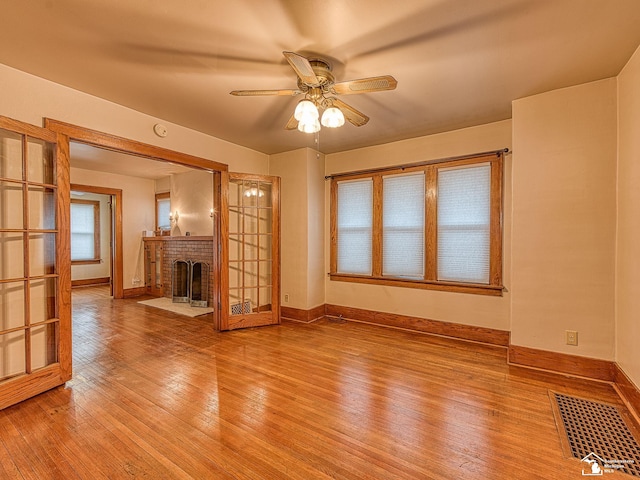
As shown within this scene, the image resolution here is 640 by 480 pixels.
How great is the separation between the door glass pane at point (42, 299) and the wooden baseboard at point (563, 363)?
4270mm

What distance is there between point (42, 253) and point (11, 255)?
195 millimetres

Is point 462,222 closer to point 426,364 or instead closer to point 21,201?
point 426,364

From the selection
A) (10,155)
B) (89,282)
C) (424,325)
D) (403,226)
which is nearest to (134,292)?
(89,282)

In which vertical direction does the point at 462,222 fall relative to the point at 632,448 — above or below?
above

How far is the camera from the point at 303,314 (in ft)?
15.1

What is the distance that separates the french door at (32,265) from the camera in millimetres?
2324

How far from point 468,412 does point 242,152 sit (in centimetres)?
411

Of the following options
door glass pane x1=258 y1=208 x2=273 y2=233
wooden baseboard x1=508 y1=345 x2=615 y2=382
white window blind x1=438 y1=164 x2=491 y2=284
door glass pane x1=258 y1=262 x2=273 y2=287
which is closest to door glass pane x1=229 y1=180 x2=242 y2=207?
door glass pane x1=258 y1=208 x2=273 y2=233

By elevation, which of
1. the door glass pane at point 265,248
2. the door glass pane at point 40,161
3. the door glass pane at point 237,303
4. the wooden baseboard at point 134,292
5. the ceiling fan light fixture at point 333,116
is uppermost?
the ceiling fan light fixture at point 333,116

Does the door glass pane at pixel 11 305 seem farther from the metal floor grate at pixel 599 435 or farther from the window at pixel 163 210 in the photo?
the window at pixel 163 210

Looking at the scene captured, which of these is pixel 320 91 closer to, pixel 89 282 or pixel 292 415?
pixel 292 415

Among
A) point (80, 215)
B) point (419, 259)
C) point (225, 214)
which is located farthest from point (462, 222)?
point (80, 215)

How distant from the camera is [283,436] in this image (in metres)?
1.94

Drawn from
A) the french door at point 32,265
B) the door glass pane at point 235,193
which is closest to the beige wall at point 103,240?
the door glass pane at point 235,193
